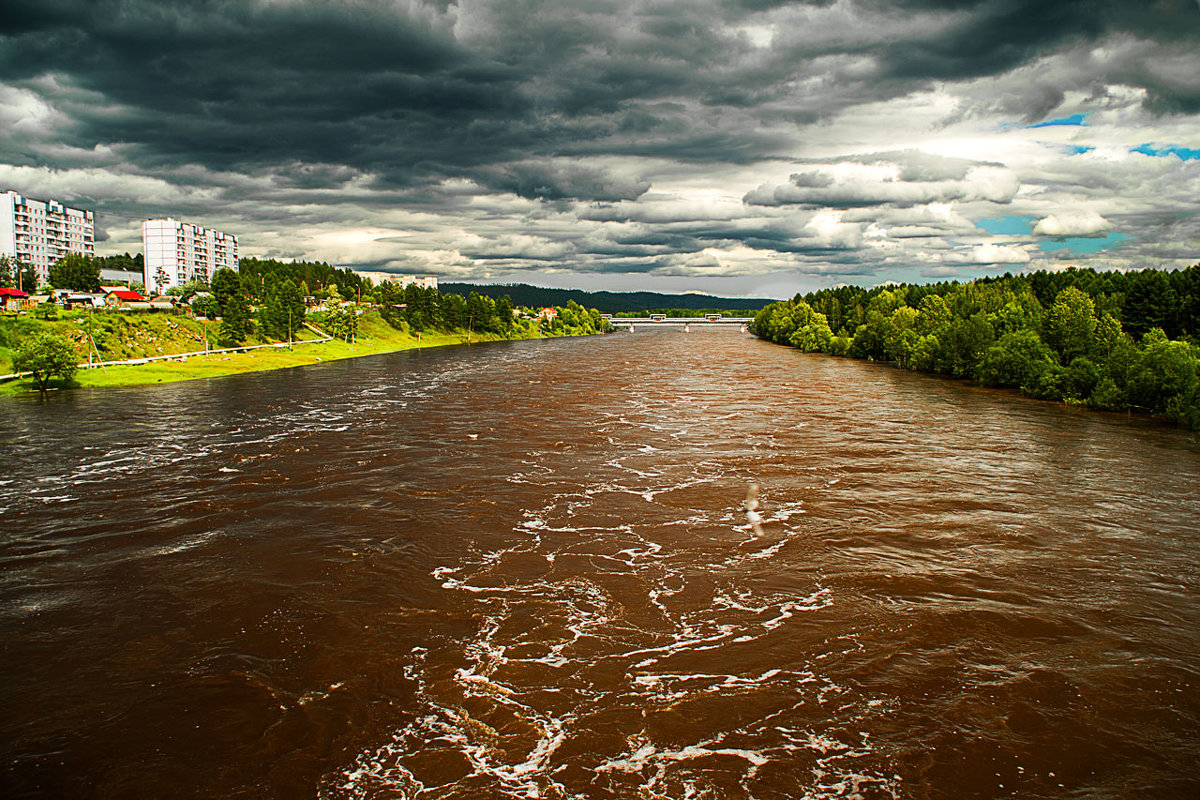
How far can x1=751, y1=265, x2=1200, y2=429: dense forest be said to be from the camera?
61.6 metres

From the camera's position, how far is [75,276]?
169875 millimetres

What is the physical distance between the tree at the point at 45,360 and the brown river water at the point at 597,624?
1449 inches

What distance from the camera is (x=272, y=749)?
14.7 m

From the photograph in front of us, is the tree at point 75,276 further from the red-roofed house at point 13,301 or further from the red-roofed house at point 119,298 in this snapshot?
the red-roofed house at point 13,301

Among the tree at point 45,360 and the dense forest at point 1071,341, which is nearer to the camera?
the dense forest at point 1071,341

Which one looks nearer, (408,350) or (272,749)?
(272,749)

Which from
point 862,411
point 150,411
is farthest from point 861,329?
point 150,411

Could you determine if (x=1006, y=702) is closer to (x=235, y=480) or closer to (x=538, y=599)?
(x=538, y=599)

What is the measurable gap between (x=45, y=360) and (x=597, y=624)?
78.2 m

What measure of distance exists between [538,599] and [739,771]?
9.14 metres

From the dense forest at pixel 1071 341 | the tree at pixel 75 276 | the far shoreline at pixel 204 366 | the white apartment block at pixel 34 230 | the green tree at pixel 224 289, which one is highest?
the white apartment block at pixel 34 230

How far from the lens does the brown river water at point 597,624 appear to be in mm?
14391

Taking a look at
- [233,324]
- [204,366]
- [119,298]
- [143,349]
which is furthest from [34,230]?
[204,366]

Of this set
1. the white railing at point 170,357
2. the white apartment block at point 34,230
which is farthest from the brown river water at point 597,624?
the white apartment block at point 34,230
